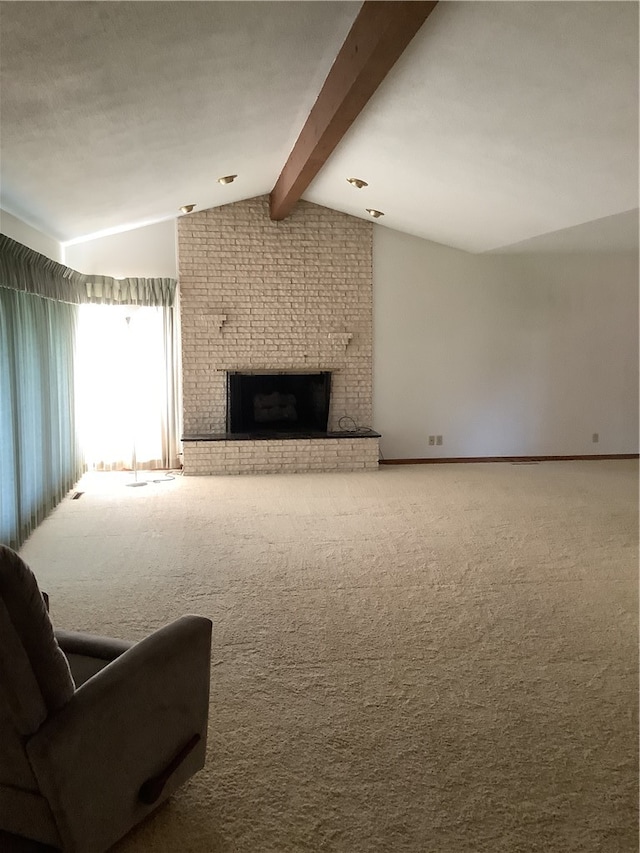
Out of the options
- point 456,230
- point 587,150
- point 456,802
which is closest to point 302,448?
point 456,230

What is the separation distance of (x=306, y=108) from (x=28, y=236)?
246cm

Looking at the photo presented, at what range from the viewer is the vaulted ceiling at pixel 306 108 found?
279 cm

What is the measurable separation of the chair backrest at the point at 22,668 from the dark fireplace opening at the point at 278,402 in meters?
5.67

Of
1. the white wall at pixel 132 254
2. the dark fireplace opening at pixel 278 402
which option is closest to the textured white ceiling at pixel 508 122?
the white wall at pixel 132 254

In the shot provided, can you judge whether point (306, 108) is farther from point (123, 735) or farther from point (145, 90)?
point (123, 735)

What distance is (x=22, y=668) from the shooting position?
1.59m

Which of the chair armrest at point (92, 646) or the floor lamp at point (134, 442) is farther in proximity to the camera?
the floor lamp at point (134, 442)

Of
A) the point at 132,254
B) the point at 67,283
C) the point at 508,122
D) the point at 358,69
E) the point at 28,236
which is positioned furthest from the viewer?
the point at 132,254

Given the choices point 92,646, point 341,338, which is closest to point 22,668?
point 92,646

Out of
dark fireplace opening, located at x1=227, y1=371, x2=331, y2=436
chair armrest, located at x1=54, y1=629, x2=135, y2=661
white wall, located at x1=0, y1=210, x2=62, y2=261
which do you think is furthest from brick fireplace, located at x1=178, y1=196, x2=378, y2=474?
chair armrest, located at x1=54, y1=629, x2=135, y2=661

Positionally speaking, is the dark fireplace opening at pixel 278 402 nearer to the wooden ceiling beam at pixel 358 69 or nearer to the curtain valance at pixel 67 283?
the curtain valance at pixel 67 283

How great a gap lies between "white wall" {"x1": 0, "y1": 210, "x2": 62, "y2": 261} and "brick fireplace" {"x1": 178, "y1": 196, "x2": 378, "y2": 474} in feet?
4.61

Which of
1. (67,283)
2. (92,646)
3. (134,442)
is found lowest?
(92,646)

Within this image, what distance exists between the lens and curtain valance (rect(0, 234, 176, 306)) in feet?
14.5
